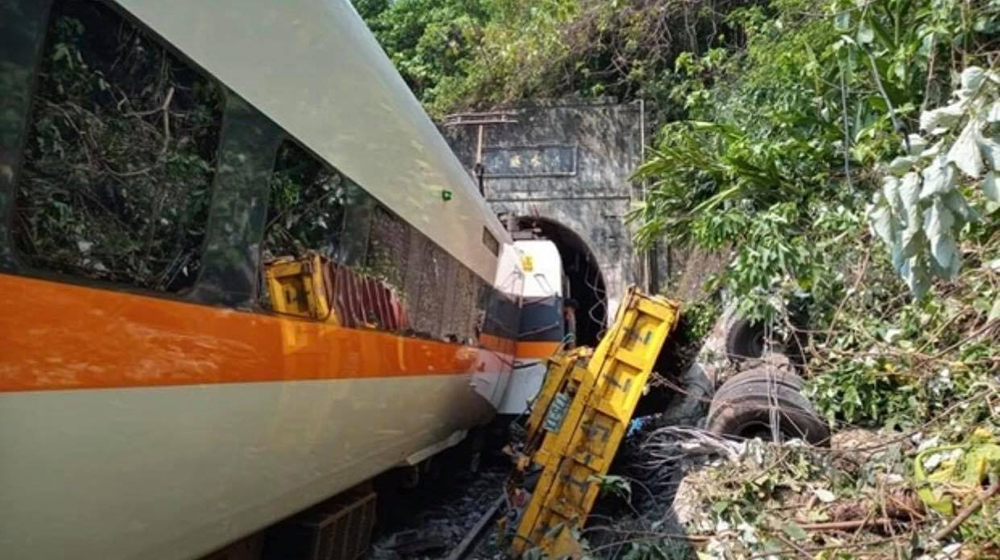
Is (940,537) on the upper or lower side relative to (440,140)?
lower

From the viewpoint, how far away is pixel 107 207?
189 centimetres

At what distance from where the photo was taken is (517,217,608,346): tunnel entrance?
13.2 m

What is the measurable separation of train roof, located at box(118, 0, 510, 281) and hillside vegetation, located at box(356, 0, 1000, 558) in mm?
1970

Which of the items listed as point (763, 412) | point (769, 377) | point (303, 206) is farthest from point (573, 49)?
point (303, 206)

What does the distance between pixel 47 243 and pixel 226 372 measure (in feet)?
2.40

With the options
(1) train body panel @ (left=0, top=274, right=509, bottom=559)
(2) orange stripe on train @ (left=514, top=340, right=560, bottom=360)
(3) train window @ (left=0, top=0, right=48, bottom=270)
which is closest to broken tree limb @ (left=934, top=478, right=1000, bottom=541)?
(1) train body panel @ (left=0, top=274, right=509, bottom=559)

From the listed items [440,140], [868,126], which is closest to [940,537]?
[868,126]

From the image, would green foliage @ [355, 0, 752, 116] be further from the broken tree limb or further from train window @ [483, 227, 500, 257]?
the broken tree limb

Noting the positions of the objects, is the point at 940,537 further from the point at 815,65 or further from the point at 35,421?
the point at 815,65

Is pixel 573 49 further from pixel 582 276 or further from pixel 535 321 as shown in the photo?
pixel 535 321

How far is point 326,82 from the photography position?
308cm

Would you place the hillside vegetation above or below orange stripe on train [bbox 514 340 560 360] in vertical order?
above

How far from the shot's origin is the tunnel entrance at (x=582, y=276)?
13234 mm

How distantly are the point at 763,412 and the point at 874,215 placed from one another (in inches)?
135
